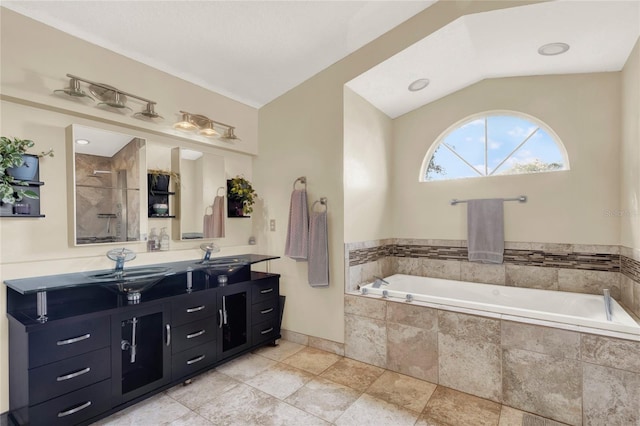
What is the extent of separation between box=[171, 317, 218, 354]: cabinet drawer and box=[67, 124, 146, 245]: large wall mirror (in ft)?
2.76

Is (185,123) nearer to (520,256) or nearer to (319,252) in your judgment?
(319,252)

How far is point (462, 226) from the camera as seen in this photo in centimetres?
329

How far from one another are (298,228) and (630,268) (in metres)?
2.71

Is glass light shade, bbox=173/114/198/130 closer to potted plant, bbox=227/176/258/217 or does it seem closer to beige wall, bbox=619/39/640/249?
potted plant, bbox=227/176/258/217

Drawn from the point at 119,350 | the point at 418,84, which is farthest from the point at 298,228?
the point at 418,84

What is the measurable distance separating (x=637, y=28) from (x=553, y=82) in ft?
2.60

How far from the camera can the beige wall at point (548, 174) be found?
8.72 ft

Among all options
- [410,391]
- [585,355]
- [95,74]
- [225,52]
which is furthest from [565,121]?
[95,74]

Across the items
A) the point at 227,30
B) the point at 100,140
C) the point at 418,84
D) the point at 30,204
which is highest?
the point at 227,30

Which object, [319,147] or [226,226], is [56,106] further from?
[319,147]

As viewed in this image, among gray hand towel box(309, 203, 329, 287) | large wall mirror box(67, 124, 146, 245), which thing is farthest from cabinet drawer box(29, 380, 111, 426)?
gray hand towel box(309, 203, 329, 287)

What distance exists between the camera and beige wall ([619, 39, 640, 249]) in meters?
2.20

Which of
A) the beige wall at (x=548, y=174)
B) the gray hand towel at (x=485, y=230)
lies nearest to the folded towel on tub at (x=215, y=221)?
the beige wall at (x=548, y=174)

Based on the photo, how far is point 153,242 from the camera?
2670mm
